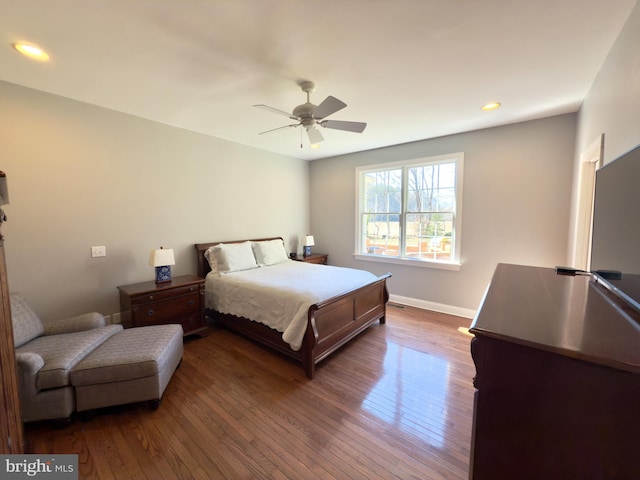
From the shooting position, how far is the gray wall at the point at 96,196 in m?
2.45

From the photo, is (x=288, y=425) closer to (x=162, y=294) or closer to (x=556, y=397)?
(x=556, y=397)

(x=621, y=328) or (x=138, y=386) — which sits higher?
(x=621, y=328)

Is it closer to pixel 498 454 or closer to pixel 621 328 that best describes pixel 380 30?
pixel 621 328

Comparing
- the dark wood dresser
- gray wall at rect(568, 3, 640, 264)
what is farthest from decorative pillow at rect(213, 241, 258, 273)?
gray wall at rect(568, 3, 640, 264)

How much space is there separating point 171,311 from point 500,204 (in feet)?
14.3

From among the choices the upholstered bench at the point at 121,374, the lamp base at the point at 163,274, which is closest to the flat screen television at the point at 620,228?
the upholstered bench at the point at 121,374

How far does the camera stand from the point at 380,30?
1679 mm

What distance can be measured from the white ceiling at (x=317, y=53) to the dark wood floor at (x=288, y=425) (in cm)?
268

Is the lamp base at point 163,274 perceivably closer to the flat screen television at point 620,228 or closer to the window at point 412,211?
the window at point 412,211

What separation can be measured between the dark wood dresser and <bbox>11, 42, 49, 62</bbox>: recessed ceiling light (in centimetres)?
327

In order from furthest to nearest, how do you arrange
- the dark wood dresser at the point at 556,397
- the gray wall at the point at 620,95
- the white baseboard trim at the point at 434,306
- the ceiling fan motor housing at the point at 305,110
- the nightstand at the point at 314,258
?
the nightstand at the point at 314,258, the white baseboard trim at the point at 434,306, the ceiling fan motor housing at the point at 305,110, the gray wall at the point at 620,95, the dark wood dresser at the point at 556,397

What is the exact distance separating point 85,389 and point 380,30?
10.5 feet

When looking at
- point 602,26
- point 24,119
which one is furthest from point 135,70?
point 602,26

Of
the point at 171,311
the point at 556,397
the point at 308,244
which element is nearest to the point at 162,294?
the point at 171,311
